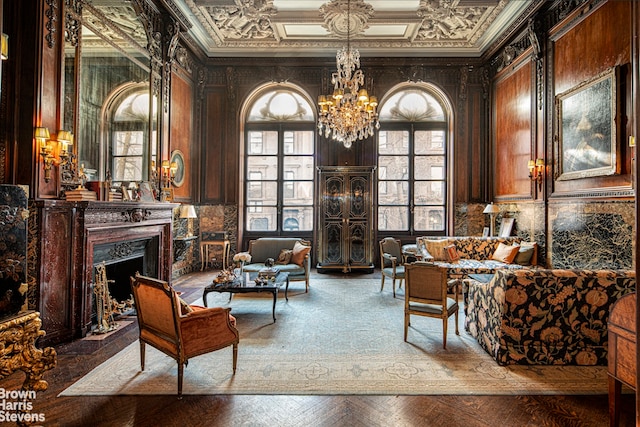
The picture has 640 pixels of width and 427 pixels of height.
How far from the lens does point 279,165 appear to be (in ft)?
28.3

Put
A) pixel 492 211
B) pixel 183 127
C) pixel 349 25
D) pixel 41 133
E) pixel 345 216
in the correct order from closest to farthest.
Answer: pixel 41 133
pixel 349 25
pixel 492 211
pixel 183 127
pixel 345 216

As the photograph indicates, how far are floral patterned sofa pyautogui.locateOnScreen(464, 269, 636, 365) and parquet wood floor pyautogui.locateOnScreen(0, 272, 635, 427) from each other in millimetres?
523

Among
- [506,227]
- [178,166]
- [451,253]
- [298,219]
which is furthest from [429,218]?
[178,166]

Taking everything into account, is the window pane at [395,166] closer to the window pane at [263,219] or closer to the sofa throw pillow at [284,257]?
the window pane at [263,219]

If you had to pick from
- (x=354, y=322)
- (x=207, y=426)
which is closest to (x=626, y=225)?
(x=354, y=322)

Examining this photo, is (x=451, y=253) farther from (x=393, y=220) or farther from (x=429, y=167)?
(x=429, y=167)

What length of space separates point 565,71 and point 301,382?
6458 millimetres

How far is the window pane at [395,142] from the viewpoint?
861 cm

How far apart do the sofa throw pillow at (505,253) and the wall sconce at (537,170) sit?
1.24m

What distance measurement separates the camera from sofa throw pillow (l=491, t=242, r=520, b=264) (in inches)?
240

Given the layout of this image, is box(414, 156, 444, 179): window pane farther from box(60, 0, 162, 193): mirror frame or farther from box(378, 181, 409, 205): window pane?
box(60, 0, 162, 193): mirror frame

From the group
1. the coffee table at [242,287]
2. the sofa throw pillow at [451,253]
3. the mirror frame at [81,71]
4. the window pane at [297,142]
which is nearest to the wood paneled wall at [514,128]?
the sofa throw pillow at [451,253]

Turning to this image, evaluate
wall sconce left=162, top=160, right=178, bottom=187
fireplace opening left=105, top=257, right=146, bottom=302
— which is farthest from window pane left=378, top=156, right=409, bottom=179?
fireplace opening left=105, top=257, right=146, bottom=302

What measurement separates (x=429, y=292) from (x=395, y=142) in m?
5.73
